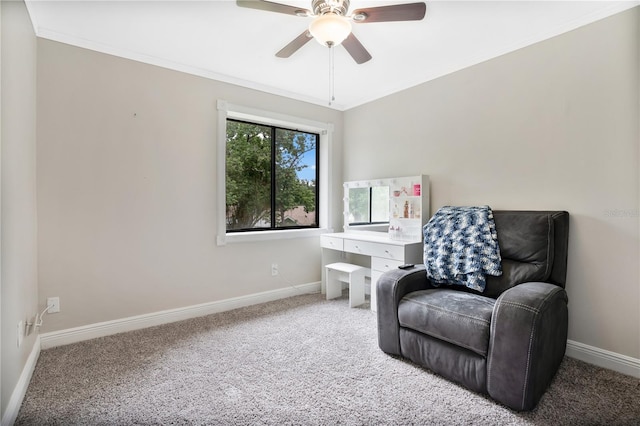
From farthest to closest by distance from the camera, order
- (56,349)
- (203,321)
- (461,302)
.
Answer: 1. (203,321)
2. (56,349)
3. (461,302)

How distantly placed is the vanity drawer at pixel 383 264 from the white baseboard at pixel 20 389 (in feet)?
8.79

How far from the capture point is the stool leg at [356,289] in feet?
10.9

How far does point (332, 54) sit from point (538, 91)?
5.42 ft

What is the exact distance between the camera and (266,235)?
3525 millimetres

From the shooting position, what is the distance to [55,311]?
7.95 feet

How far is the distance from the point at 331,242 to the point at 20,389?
275 centimetres

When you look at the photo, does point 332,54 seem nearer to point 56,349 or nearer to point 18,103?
point 18,103

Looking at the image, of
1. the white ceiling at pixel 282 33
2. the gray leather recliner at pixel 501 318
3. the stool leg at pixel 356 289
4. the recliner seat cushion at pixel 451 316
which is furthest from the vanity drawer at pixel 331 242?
the white ceiling at pixel 282 33

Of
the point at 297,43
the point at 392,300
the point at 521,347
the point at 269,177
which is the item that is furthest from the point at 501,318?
the point at 269,177

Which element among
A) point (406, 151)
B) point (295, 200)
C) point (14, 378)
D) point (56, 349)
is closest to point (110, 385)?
point (14, 378)

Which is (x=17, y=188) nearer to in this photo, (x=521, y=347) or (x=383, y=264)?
(x=383, y=264)

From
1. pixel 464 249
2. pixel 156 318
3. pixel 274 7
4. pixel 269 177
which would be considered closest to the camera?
pixel 274 7

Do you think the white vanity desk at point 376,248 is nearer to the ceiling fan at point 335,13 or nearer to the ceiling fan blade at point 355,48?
the ceiling fan blade at point 355,48

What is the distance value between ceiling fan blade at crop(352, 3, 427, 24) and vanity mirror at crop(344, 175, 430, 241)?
1618mm
